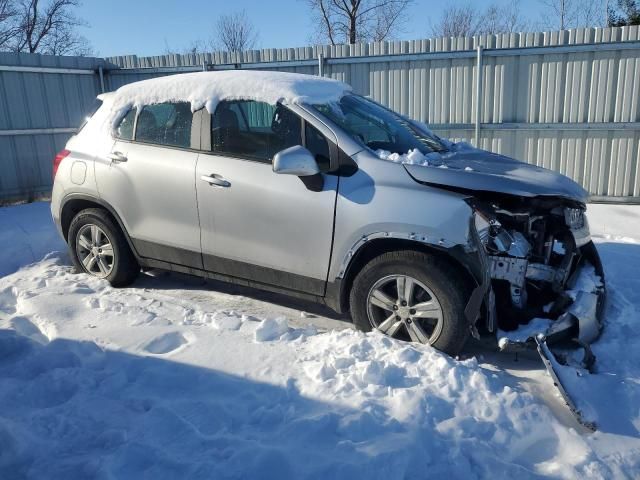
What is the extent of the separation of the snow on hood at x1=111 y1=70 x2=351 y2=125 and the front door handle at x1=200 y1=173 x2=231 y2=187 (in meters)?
0.57

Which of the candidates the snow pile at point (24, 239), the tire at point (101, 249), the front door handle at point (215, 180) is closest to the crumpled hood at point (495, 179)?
the front door handle at point (215, 180)

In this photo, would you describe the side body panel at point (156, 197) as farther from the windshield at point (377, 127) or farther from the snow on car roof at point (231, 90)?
the windshield at point (377, 127)

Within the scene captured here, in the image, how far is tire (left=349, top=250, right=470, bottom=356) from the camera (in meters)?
3.48

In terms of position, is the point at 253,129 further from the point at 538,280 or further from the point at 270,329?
the point at 538,280

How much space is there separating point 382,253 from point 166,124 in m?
2.23

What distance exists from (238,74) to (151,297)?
6.94 ft

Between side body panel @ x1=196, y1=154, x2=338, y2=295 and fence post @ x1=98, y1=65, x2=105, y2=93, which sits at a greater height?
fence post @ x1=98, y1=65, x2=105, y2=93

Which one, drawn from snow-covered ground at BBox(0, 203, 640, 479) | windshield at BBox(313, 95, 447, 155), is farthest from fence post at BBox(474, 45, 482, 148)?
snow-covered ground at BBox(0, 203, 640, 479)

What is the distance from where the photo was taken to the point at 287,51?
996 cm

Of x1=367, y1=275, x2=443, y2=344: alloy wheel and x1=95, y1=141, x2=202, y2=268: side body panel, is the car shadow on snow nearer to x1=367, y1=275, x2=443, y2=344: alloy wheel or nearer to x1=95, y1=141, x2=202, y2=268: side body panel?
x1=367, y1=275, x2=443, y2=344: alloy wheel

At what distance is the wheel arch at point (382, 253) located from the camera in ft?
11.3

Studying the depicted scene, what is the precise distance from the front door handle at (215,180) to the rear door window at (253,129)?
0.21m

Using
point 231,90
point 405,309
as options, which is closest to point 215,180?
point 231,90

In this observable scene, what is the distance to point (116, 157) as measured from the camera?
471 centimetres
